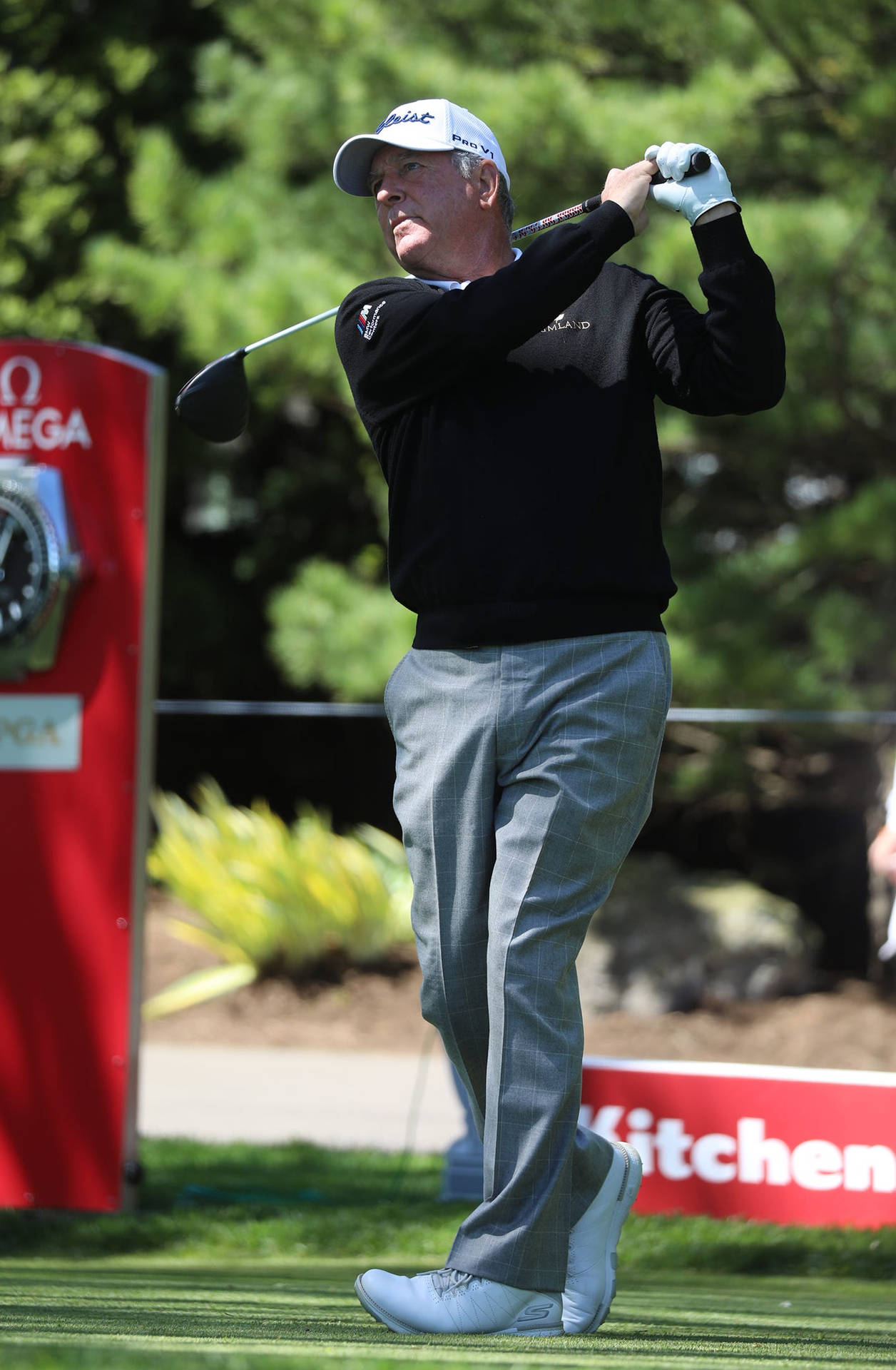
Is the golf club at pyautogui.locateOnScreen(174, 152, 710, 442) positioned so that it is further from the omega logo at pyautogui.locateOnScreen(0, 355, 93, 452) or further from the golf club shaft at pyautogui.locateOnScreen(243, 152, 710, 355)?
the omega logo at pyautogui.locateOnScreen(0, 355, 93, 452)

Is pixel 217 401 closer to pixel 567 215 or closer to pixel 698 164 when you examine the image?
pixel 567 215

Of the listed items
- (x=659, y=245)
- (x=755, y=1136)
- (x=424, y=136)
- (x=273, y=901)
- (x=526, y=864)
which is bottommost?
(x=755, y=1136)

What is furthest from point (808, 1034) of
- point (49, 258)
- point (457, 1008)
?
point (49, 258)

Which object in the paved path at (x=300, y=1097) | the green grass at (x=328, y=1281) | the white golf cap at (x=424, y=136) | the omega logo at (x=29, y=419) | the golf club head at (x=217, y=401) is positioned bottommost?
the paved path at (x=300, y=1097)

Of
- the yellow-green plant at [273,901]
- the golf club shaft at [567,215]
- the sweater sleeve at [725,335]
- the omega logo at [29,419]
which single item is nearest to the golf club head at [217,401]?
the golf club shaft at [567,215]

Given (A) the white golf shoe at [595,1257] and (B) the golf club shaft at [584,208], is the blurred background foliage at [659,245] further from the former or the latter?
(A) the white golf shoe at [595,1257]

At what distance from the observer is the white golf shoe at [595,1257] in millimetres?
2793

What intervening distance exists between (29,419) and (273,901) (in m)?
4.50

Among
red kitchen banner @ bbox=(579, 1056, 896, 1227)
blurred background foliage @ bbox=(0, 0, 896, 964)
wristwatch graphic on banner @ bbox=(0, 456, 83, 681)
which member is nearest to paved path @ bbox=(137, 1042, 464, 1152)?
red kitchen banner @ bbox=(579, 1056, 896, 1227)

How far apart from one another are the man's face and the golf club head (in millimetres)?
551

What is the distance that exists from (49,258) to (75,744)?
607 centimetres

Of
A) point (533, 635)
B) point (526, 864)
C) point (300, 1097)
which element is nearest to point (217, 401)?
point (533, 635)

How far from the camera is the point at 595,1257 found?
2824 millimetres

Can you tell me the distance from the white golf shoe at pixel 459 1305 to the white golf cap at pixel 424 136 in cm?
181
